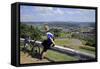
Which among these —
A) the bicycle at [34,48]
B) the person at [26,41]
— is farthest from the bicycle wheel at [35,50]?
the person at [26,41]

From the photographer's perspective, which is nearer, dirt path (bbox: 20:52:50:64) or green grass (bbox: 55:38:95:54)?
dirt path (bbox: 20:52:50:64)

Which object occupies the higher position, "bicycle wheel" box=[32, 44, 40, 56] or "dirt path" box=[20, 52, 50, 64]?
"bicycle wheel" box=[32, 44, 40, 56]

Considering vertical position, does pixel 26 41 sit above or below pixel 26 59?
above

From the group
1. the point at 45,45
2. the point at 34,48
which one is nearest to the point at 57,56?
the point at 45,45

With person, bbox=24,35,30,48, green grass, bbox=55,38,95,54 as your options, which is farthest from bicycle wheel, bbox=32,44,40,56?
green grass, bbox=55,38,95,54

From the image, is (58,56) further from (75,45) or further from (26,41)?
(26,41)

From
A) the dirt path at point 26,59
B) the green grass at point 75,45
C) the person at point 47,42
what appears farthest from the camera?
the green grass at point 75,45

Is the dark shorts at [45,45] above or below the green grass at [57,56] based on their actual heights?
above

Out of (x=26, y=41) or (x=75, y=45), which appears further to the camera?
(x=75, y=45)

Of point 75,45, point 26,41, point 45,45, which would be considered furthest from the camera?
point 75,45

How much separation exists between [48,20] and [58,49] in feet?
1.37

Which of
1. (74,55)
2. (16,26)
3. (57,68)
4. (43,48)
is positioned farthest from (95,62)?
(16,26)

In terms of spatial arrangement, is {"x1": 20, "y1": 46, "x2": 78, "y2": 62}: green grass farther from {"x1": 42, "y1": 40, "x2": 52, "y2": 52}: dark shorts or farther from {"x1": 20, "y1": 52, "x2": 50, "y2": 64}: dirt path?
{"x1": 20, "y1": 52, "x2": 50, "y2": 64}: dirt path

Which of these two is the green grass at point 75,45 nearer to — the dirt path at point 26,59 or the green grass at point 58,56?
the green grass at point 58,56
